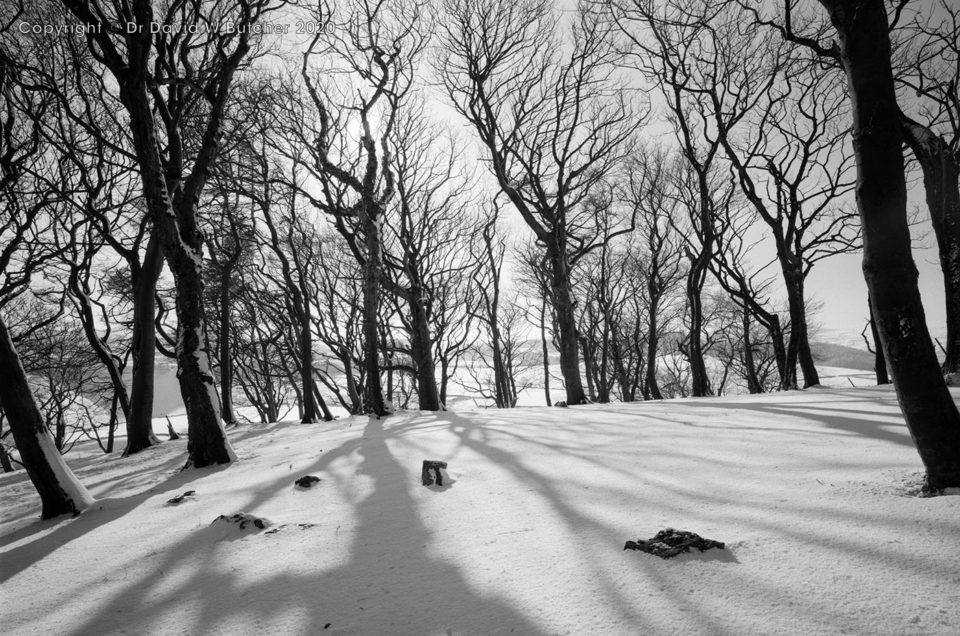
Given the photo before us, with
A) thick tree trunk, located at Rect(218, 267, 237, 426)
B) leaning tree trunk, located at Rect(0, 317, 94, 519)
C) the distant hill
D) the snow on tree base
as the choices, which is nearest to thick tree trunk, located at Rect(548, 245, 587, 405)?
the snow on tree base

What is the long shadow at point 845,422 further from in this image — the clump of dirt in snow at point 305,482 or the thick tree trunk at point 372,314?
the thick tree trunk at point 372,314

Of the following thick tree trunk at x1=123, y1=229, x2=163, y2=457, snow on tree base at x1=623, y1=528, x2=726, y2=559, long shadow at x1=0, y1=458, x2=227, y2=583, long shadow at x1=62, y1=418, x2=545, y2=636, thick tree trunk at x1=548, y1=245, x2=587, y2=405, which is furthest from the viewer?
thick tree trunk at x1=548, y1=245, x2=587, y2=405

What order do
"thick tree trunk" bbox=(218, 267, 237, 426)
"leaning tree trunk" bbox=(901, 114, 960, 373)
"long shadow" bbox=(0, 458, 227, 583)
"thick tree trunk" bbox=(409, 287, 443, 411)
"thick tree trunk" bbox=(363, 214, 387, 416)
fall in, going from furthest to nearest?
"thick tree trunk" bbox=(218, 267, 237, 426) < "thick tree trunk" bbox=(409, 287, 443, 411) < "thick tree trunk" bbox=(363, 214, 387, 416) < "leaning tree trunk" bbox=(901, 114, 960, 373) < "long shadow" bbox=(0, 458, 227, 583)

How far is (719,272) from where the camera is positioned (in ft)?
43.9

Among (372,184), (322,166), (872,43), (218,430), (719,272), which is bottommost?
(218,430)

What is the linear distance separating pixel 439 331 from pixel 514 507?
1582 cm

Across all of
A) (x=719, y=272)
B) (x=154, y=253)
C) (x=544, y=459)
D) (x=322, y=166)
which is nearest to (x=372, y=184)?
(x=322, y=166)

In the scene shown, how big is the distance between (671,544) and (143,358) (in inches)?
379

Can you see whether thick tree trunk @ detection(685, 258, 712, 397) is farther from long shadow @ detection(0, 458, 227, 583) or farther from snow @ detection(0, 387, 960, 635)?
long shadow @ detection(0, 458, 227, 583)

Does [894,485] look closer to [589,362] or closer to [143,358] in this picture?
[143,358]

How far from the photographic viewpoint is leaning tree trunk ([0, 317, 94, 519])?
347 centimetres

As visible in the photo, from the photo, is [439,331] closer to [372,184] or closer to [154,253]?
[372,184]

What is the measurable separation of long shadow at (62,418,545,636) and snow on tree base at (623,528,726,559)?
26.5 inches

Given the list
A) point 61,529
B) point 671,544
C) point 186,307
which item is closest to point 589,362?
point 186,307
